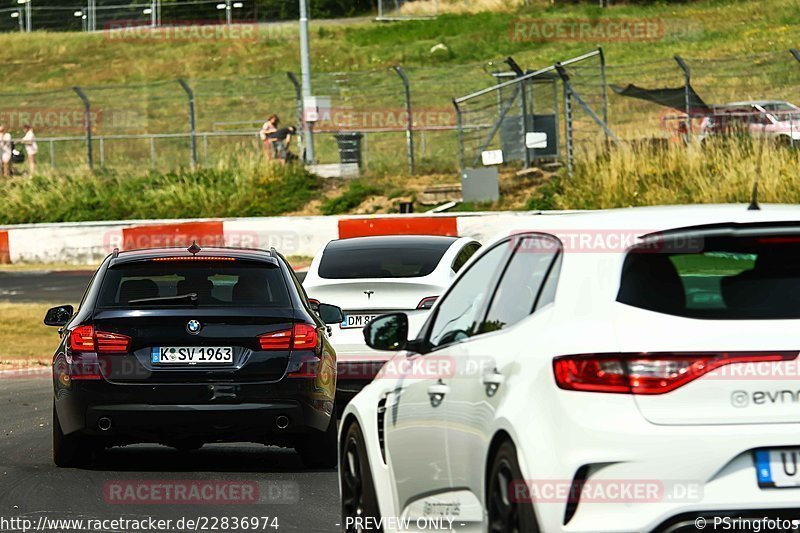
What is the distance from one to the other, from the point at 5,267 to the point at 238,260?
65.5ft

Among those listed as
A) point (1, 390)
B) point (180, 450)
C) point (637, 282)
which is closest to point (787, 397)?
point (637, 282)

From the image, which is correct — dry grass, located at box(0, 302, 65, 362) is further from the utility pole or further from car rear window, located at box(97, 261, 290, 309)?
the utility pole

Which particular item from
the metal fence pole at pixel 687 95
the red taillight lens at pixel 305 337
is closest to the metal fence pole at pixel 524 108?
the metal fence pole at pixel 687 95

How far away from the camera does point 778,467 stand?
481 centimetres

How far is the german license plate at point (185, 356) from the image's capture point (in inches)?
380

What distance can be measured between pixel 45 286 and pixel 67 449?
1581 cm

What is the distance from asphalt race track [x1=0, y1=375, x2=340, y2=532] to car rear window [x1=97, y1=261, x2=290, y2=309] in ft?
3.53

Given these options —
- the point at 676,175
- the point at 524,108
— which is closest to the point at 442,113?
the point at 524,108

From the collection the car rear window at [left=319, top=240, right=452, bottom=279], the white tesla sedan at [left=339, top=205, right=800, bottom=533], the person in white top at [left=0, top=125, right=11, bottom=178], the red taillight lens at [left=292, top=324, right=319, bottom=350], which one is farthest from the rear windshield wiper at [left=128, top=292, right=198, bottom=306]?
the person in white top at [left=0, top=125, right=11, bottom=178]

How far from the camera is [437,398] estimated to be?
5977 millimetres

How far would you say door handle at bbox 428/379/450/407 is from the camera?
5.91 m

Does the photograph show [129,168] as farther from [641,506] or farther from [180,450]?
[641,506]

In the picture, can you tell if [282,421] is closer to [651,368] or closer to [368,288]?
[368,288]

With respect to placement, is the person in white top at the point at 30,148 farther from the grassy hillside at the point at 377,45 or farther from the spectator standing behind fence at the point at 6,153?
the grassy hillside at the point at 377,45
